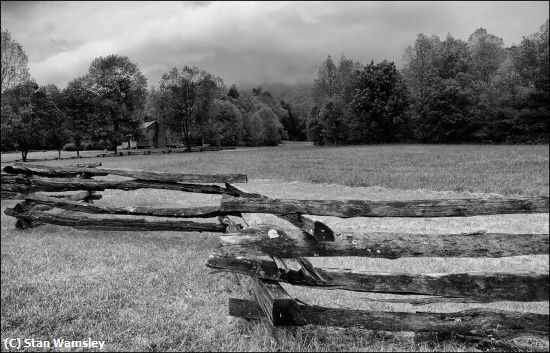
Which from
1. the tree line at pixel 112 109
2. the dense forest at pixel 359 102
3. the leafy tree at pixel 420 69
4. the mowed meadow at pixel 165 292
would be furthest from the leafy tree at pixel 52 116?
the leafy tree at pixel 420 69

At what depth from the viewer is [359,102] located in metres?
49.5

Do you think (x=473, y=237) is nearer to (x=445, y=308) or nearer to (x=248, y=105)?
(x=445, y=308)

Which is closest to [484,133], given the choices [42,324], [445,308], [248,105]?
[445,308]

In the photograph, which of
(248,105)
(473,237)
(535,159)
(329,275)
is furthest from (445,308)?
(248,105)

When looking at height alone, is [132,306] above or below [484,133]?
below

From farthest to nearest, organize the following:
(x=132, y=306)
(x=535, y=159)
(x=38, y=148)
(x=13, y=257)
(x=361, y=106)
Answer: (x=361, y=106)
(x=38, y=148)
(x=535, y=159)
(x=13, y=257)
(x=132, y=306)

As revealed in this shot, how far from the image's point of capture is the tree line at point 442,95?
3369 cm

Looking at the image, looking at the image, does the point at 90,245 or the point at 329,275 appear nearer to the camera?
the point at 329,275

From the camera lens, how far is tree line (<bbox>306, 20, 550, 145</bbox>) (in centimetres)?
3369

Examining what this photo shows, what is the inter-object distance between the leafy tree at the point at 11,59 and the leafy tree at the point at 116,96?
26719 mm

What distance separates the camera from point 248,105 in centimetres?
8406

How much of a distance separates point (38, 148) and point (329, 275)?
37.0 m

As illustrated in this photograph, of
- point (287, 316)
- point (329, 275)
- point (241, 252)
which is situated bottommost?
point (287, 316)

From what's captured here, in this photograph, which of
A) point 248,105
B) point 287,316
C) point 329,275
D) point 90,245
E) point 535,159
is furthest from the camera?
point 248,105
